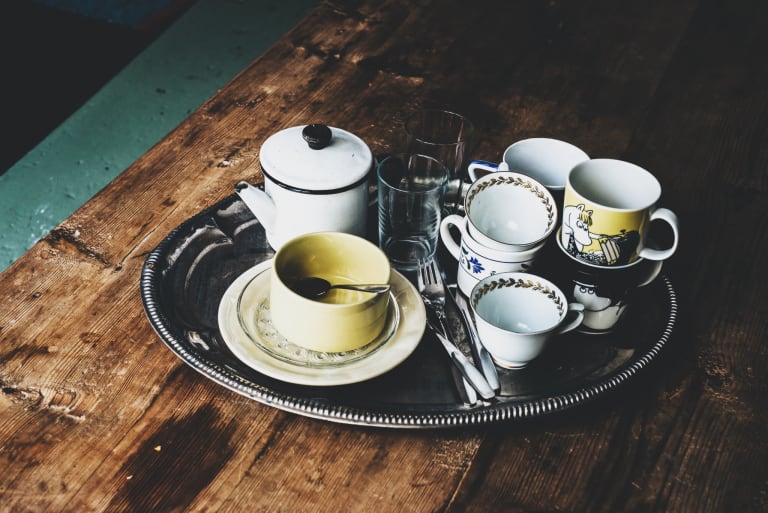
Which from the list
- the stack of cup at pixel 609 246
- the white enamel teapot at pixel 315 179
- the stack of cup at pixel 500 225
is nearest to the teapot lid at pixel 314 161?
the white enamel teapot at pixel 315 179

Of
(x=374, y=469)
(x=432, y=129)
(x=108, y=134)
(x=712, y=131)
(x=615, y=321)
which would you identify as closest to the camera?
(x=374, y=469)

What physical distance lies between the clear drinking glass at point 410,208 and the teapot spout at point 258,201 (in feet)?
0.40

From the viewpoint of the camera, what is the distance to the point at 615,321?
2.43 feet

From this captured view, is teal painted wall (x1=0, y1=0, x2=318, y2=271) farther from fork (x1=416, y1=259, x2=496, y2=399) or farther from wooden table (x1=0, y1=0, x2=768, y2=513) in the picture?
fork (x1=416, y1=259, x2=496, y2=399)

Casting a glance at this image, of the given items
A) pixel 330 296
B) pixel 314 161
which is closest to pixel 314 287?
pixel 330 296

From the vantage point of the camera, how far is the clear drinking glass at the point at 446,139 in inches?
34.4

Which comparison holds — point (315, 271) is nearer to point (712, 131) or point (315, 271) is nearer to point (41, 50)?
point (712, 131)

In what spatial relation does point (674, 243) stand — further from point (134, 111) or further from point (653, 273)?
point (134, 111)

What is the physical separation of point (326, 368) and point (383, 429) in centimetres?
8

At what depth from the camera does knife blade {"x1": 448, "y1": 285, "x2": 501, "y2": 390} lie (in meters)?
0.68

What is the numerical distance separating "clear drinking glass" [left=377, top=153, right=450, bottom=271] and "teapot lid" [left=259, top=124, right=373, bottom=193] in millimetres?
60

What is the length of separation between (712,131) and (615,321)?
55 centimetres

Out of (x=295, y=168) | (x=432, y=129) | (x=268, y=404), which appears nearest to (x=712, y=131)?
(x=432, y=129)

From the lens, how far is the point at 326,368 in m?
0.66
